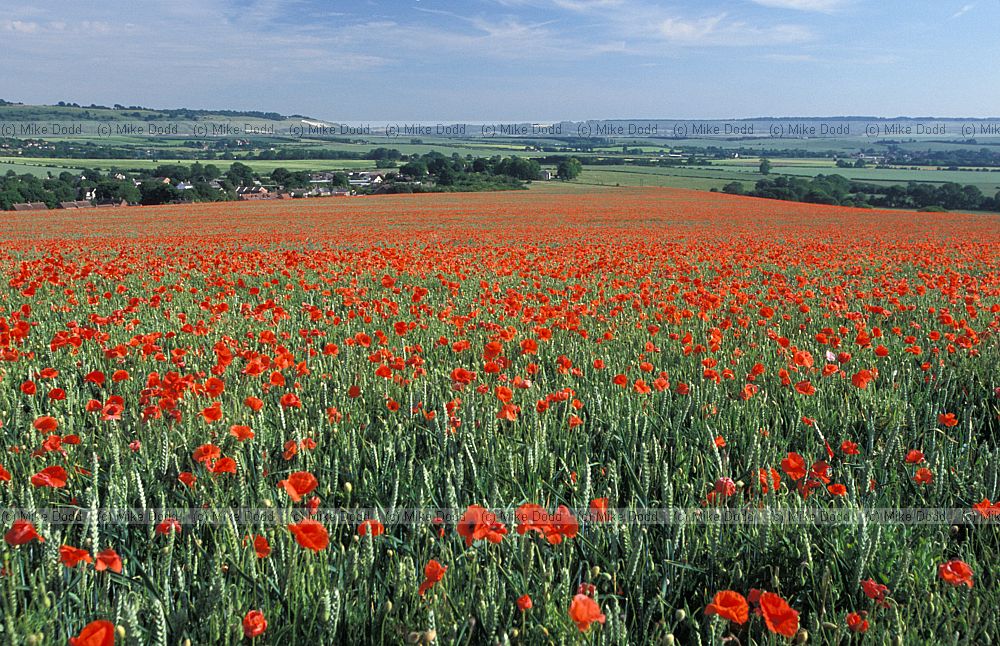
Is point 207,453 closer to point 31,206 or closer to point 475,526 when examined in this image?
point 475,526

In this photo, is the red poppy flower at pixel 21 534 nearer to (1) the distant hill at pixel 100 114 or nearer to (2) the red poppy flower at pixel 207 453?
(2) the red poppy flower at pixel 207 453

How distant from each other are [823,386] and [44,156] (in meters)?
115

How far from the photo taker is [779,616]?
1398 mm

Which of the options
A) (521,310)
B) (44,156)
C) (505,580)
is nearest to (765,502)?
(505,580)

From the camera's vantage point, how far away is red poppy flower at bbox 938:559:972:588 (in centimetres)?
163

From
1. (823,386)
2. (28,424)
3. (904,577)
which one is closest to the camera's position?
(904,577)

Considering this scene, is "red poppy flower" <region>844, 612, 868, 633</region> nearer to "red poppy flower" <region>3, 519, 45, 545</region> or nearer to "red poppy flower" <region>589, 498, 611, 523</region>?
"red poppy flower" <region>589, 498, 611, 523</region>

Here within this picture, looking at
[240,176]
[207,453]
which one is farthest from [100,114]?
[207,453]

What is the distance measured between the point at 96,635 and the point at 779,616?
1.32 meters

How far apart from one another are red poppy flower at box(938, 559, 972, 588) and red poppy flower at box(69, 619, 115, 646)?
6.11 feet

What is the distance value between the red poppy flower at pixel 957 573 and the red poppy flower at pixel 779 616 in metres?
Result: 0.55

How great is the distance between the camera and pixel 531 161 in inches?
3285

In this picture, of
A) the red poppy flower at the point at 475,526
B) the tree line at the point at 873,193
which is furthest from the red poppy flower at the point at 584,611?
the tree line at the point at 873,193

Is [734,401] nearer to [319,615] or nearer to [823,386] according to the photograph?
[823,386]
